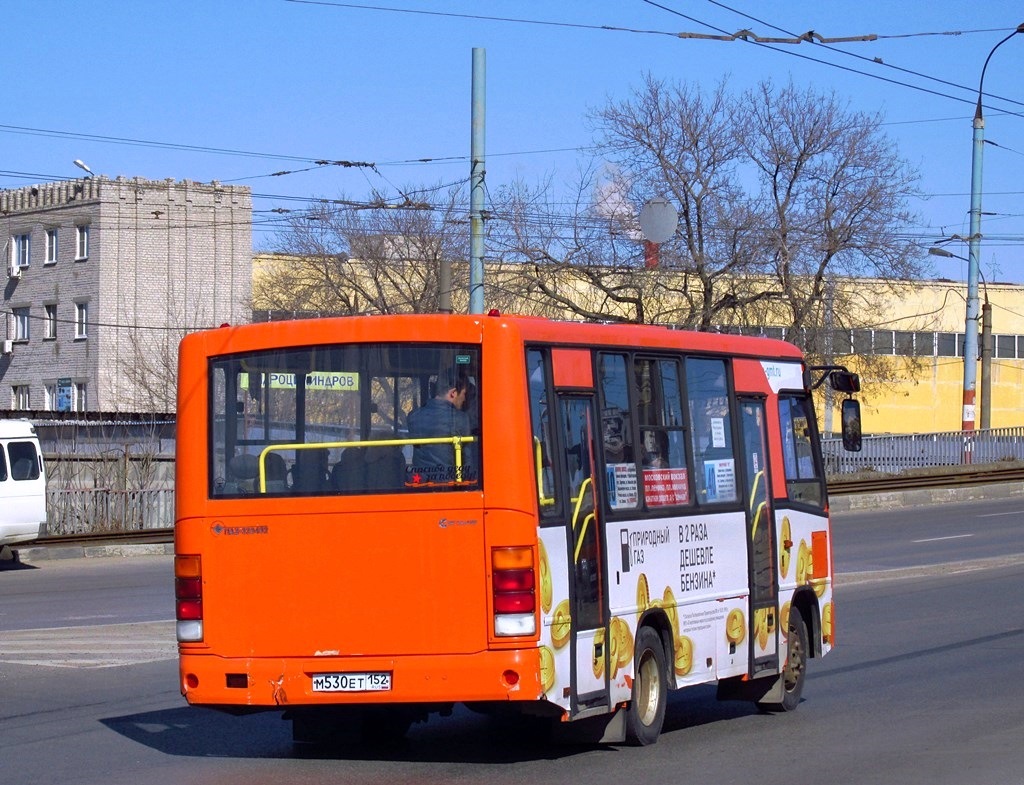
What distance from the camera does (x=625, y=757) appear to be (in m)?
8.80

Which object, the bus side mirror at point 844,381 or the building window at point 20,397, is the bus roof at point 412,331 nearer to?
the bus side mirror at point 844,381

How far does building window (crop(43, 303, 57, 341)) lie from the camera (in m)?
58.6

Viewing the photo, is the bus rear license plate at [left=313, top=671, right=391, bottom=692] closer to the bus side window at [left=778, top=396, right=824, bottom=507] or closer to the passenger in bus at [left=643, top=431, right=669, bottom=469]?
A: the passenger in bus at [left=643, top=431, right=669, bottom=469]

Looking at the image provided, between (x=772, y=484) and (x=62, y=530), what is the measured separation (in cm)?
2662

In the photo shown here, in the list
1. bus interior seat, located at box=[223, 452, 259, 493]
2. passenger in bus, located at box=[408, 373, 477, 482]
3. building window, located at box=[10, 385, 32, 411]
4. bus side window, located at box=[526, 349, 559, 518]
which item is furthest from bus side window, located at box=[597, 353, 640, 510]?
building window, located at box=[10, 385, 32, 411]

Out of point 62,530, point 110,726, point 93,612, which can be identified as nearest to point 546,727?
point 110,726

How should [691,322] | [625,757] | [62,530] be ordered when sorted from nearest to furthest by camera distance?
1. [625,757]
2. [62,530]
3. [691,322]

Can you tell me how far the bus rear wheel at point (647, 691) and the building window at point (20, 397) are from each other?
53.8 meters

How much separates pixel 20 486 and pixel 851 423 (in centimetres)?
1954

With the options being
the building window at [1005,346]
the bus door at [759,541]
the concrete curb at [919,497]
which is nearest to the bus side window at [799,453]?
the bus door at [759,541]

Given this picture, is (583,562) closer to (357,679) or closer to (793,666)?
(357,679)

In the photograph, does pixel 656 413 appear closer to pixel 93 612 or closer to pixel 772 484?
pixel 772 484

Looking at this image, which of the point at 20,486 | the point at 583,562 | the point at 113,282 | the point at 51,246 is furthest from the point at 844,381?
the point at 51,246

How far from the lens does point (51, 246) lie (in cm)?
5878
